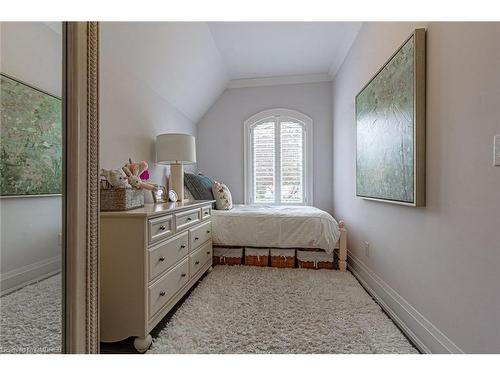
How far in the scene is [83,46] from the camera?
39.0 inches

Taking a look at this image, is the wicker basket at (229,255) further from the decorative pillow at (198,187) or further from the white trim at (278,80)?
the white trim at (278,80)

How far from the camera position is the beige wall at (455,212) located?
1002mm

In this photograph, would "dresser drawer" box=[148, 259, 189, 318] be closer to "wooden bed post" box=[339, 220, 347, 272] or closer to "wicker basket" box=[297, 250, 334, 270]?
"wicker basket" box=[297, 250, 334, 270]

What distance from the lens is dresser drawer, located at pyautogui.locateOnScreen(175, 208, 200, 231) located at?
73.1 inches

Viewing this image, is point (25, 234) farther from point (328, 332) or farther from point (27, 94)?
point (328, 332)

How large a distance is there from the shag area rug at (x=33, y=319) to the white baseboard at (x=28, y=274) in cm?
2

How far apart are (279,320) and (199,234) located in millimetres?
1045

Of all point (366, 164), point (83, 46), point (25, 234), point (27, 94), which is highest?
point (83, 46)

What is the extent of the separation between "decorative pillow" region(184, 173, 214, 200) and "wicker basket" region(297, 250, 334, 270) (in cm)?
136

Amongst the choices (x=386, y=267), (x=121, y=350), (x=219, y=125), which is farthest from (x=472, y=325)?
(x=219, y=125)

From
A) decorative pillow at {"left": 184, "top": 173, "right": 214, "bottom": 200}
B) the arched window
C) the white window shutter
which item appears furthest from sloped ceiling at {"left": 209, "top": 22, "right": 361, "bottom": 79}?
decorative pillow at {"left": 184, "top": 173, "right": 214, "bottom": 200}

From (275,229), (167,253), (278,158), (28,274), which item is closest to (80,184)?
(28,274)

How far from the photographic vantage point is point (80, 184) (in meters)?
0.98
